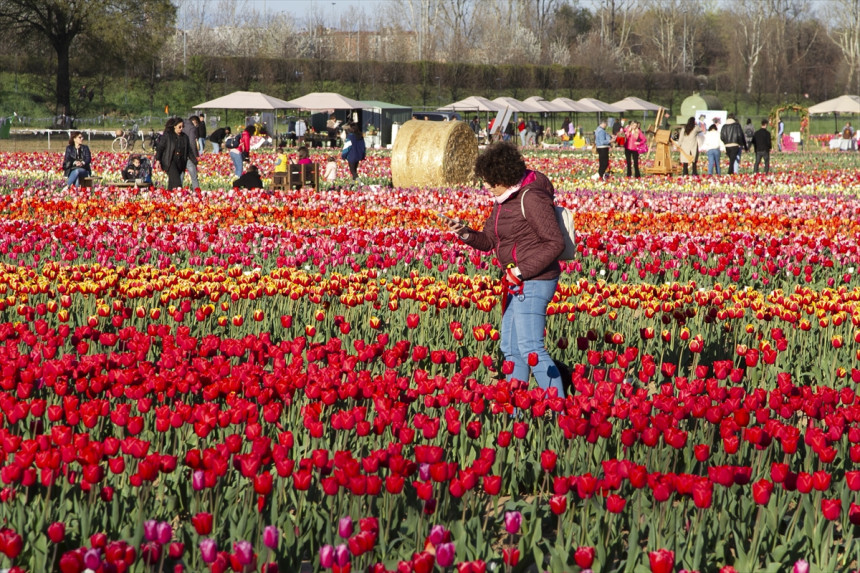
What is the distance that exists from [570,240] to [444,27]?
318 ft

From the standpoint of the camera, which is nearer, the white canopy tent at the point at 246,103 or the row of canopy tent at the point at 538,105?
the white canopy tent at the point at 246,103

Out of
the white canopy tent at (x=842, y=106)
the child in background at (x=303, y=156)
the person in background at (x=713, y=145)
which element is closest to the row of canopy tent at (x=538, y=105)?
the white canopy tent at (x=842, y=106)

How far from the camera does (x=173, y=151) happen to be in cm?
1758

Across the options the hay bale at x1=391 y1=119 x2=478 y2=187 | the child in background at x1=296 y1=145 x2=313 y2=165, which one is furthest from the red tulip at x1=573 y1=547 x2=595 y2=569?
the hay bale at x1=391 y1=119 x2=478 y2=187

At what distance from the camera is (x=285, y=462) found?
361 cm

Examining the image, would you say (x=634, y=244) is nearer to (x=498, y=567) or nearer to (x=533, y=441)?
(x=533, y=441)

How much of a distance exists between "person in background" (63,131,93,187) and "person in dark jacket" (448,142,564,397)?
1401 centimetres

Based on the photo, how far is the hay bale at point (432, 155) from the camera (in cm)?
2091

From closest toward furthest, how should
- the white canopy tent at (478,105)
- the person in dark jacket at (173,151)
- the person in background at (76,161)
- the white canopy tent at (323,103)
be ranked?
the person in dark jacket at (173,151) → the person in background at (76,161) → the white canopy tent at (323,103) → the white canopy tent at (478,105)

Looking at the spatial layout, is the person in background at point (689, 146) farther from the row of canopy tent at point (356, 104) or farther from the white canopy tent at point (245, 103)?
the white canopy tent at point (245, 103)

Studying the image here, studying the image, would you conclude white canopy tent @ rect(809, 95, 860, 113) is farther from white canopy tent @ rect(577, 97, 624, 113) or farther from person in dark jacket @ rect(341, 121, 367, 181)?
person in dark jacket @ rect(341, 121, 367, 181)

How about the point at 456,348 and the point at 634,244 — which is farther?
the point at 634,244

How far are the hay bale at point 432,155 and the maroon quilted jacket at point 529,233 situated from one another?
15.1 meters

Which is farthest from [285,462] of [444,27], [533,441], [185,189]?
[444,27]
